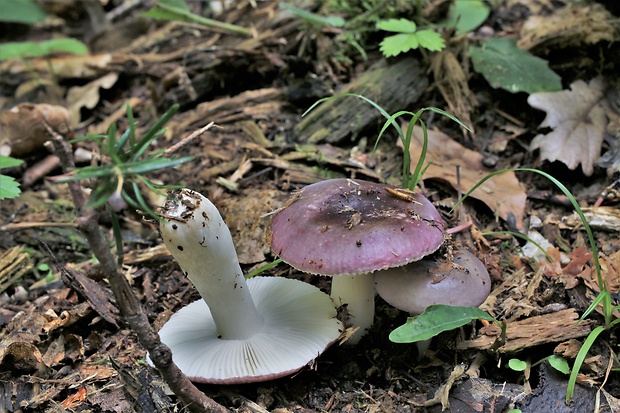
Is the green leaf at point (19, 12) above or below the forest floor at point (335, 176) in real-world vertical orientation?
above

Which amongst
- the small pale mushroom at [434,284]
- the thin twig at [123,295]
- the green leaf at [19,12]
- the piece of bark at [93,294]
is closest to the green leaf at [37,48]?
the green leaf at [19,12]

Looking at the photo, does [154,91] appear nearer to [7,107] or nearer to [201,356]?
[7,107]

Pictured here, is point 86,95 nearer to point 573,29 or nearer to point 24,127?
point 24,127

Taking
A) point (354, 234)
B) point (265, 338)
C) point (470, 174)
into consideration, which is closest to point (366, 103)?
point (470, 174)

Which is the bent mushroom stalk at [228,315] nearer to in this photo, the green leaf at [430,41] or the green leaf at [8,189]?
the green leaf at [8,189]

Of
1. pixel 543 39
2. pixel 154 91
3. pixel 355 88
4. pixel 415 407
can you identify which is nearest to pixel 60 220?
pixel 154 91

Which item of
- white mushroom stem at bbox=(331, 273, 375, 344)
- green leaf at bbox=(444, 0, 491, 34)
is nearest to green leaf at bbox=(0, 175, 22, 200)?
white mushroom stem at bbox=(331, 273, 375, 344)
